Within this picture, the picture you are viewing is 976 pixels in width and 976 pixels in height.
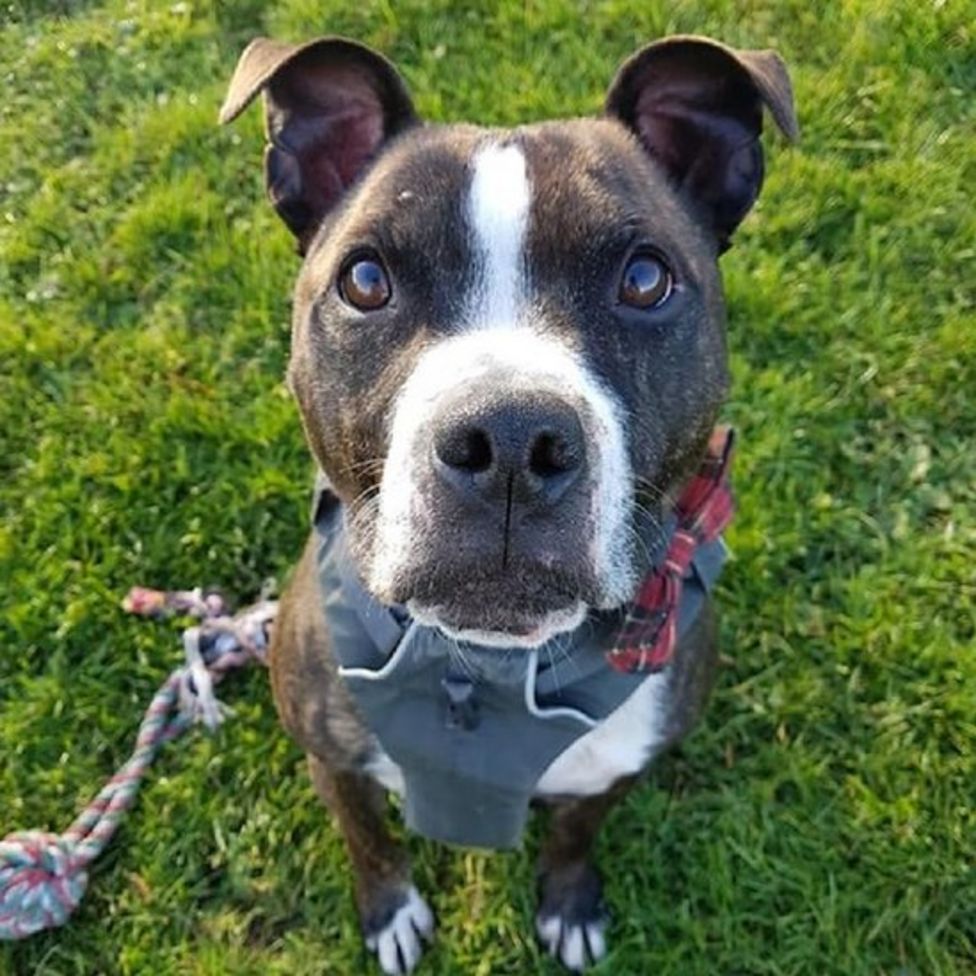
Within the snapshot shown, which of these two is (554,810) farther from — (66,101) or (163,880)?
(66,101)

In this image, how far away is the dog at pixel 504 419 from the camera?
2516mm

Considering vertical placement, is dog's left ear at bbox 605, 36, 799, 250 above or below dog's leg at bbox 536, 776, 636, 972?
above

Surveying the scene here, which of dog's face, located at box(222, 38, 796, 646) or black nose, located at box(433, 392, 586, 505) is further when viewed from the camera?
dog's face, located at box(222, 38, 796, 646)

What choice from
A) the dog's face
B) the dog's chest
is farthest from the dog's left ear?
the dog's chest

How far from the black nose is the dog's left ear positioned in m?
0.92

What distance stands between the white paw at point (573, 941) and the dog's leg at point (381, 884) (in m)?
0.29

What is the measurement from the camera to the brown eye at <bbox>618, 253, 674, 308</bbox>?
109 inches

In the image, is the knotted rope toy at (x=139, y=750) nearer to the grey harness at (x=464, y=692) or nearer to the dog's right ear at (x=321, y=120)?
the grey harness at (x=464, y=692)

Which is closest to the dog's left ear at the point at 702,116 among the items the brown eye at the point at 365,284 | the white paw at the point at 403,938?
the brown eye at the point at 365,284

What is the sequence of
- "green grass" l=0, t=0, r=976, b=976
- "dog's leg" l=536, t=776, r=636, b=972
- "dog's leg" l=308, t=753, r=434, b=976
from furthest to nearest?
1. "green grass" l=0, t=0, r=976, b=976
2. "dog's leg" l=536, t=776, r=636, b=972
3. "dog's leg" l=308, t=753, r=434, b=976

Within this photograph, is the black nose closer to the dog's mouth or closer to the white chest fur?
the dog's mouth

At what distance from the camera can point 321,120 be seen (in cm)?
318

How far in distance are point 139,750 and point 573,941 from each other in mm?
1232

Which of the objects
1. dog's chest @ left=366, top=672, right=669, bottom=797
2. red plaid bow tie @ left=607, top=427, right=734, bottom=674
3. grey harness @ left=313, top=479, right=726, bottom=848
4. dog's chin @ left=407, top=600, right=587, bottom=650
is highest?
dog's chin @ left=407, top=600, right=587, bottom=650
